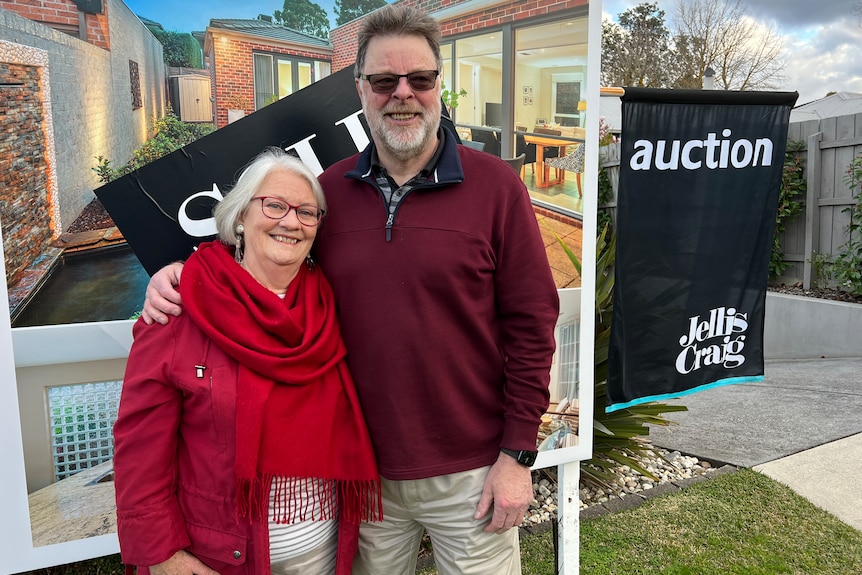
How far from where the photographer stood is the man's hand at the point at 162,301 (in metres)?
1.58

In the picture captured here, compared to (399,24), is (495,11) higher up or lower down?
higher up

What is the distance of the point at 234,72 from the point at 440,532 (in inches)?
68.0

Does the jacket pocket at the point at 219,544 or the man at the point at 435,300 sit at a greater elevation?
the man at the point at 435,300

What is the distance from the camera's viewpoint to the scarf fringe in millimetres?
1572

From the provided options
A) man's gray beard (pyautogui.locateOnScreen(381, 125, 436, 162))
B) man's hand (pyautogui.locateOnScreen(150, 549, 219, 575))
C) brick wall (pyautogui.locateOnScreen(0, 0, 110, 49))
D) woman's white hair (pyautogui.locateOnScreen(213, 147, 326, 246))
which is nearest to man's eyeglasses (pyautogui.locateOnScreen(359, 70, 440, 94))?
man's gray beard (pyautogui.locateOnScreen(381, 125, 436, 162))

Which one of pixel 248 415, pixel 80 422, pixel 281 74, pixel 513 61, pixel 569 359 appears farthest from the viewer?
pixel 569 359

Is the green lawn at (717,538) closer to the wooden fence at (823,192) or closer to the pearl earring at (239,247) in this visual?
the pearl earring at (239,247)

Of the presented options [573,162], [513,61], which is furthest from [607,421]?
[513,61]

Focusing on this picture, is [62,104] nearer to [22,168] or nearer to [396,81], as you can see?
[22,168]

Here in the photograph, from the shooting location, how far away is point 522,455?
1805 millimetres

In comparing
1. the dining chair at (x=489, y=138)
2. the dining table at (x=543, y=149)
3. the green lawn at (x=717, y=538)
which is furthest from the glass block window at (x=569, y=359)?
the green lawn at (x=717, y=538)

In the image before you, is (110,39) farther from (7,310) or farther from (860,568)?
(860,568)

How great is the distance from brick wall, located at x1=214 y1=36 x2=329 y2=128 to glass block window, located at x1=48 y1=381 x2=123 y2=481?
1.04 metres

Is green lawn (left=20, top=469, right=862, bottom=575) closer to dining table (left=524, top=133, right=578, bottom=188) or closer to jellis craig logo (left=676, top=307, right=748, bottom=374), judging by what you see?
jellis craig logo (left=676, top=307, right=748, bottom=374)
